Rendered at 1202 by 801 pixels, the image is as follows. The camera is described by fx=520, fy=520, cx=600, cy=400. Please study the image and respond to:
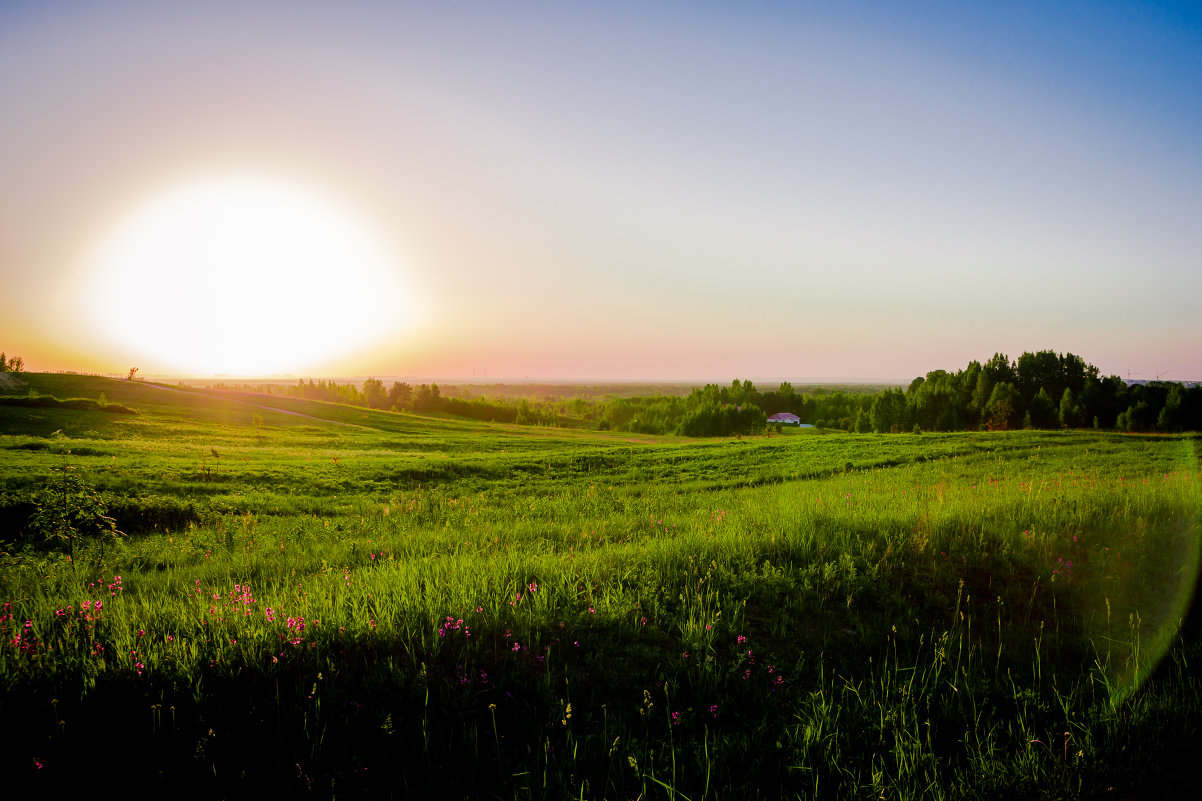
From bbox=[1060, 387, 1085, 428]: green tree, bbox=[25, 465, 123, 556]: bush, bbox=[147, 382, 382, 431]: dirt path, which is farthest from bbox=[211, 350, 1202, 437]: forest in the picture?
bbox=[25, 465, 123, 556]: bush

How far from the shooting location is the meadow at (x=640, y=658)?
3.02 m

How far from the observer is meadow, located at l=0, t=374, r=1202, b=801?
3.02 metres

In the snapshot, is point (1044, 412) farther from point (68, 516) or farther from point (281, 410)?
point (281, 410)

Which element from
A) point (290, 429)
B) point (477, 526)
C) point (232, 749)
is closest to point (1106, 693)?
point (232, 749)

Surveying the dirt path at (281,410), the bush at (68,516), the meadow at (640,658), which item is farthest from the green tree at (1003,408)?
the bush at (68,516)

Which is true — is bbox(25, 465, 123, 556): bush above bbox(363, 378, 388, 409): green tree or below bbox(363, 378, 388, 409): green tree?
below

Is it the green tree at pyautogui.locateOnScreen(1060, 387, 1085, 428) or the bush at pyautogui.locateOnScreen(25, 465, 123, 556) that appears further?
the green tree at pyautogui.locateOnScreen(1060, 387, 1085, 428)

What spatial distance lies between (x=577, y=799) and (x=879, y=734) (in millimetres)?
2069

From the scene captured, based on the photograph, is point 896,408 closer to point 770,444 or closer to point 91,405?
point 770,444

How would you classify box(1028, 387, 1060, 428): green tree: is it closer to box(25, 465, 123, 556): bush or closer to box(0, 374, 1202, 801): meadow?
box(0, 374, 1202, 801): meadow

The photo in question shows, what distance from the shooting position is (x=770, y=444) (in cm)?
3038

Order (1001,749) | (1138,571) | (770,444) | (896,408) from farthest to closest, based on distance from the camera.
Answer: (896,408), (770,444), (1138,571), (1001,749)

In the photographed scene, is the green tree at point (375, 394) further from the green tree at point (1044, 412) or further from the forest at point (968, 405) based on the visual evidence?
the green tree at point (1044, 412)

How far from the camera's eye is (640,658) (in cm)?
411
